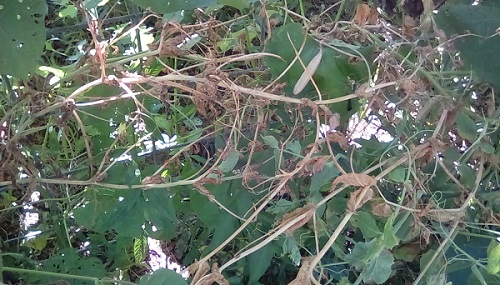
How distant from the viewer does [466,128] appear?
2.01ft

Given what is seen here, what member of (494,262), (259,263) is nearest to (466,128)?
(494,262)

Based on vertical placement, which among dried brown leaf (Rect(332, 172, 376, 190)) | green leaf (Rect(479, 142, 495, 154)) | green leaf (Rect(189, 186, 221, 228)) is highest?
dried brown leaf (Rect(332, 172, 376, 190))

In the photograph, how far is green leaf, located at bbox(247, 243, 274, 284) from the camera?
65 cm

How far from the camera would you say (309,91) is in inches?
24.6

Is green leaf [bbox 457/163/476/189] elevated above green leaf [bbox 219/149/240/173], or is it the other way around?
green leaf [bbox 219/149/240/173]

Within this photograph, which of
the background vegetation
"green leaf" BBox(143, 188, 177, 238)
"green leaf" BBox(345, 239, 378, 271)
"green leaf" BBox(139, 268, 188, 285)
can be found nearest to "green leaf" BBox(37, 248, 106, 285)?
the background vegetation

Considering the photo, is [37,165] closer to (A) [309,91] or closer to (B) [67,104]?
(B) [67,104]

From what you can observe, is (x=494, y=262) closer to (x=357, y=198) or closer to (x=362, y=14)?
(x=357, y=198)

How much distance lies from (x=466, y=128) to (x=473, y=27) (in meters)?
0.10

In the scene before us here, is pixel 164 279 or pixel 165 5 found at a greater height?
pixel 165 5

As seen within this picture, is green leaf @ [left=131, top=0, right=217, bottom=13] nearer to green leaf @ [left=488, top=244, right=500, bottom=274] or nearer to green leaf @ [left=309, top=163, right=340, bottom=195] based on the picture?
green leaf @ [left=309, top=163, right=340, bottom=195]

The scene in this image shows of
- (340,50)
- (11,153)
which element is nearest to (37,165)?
(11,153)

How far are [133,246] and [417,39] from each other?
0.46 meters

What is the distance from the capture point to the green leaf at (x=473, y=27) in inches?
23.9
